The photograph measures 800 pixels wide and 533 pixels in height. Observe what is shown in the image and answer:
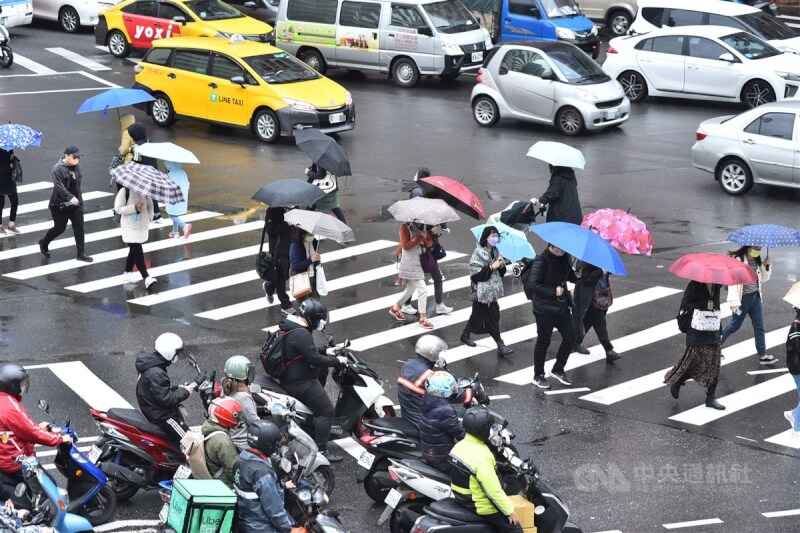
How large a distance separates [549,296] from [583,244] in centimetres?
76

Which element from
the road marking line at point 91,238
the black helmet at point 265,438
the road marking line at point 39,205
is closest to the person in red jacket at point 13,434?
the black helmet at point 265,438

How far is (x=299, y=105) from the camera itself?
2408 cm

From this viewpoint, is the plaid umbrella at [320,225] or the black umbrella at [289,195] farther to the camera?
the black umbrella at [289,195]

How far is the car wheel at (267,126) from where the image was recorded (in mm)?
24089

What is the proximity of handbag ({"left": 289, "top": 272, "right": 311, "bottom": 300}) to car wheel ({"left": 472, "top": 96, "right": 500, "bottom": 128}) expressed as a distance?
1202 centimetres

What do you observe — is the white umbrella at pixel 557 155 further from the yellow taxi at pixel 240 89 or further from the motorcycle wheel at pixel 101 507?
the yellow taxi at pixel 240 89

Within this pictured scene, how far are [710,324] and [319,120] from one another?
12.7 metres

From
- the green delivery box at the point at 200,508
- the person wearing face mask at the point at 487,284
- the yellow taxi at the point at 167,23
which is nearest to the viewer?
the green delivery box at the point at 200,508

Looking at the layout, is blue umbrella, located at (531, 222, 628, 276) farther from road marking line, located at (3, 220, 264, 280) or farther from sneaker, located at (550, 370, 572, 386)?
road marking line, located at (3, 220, 264, 280)

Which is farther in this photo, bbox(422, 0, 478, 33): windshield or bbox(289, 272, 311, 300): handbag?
bbox(422, 0, 478, 33): windshield

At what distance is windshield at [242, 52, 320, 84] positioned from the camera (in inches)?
969

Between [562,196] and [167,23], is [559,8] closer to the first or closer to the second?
[167,23]

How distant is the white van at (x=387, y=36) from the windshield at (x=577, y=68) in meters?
3.95

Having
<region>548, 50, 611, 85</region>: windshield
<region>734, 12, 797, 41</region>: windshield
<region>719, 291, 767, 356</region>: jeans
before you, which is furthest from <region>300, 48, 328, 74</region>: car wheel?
<region>719, 291, 767, 356</region>: jeans
